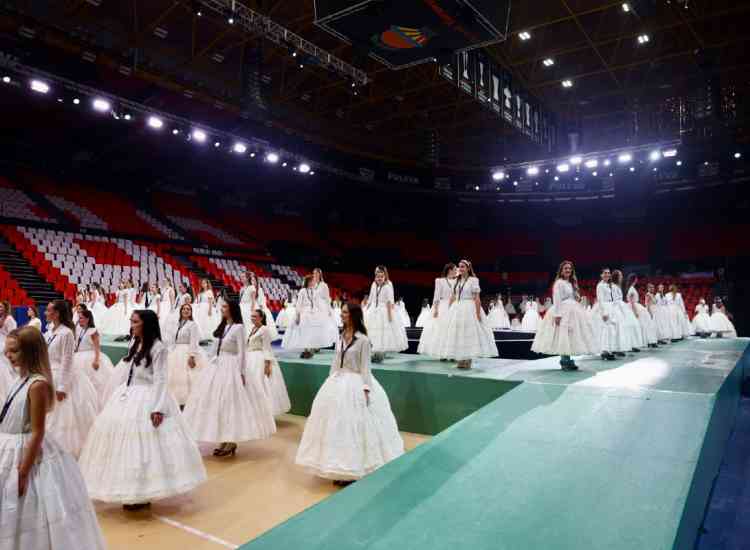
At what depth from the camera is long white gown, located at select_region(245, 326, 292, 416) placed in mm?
6242

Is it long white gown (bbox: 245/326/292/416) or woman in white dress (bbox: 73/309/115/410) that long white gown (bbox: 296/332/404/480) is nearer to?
long white gown (bbox: 245/326/292/416)

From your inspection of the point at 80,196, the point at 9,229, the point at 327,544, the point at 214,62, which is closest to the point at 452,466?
the point at 327,544

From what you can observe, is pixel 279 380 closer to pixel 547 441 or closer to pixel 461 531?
pixel 547 441

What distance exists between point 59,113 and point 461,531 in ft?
64.4

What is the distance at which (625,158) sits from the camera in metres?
17.5

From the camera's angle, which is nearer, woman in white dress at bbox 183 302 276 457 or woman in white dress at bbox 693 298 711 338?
woman in white dress at bbox 183 302 276 457

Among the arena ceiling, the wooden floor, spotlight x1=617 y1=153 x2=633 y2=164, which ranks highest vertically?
the arena ceiling

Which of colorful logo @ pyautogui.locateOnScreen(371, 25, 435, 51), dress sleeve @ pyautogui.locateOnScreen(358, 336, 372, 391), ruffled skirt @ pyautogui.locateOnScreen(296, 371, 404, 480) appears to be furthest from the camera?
dress sleeve @ pyautogui.locateOnScreen(358, 336, 372, 391)

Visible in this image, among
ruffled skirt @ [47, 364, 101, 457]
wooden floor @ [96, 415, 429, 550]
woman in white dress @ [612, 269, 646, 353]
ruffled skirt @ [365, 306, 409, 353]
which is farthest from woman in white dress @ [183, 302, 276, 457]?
woman in white dress @ [612, 269, 646, 353]

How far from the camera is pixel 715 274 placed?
2162 cm

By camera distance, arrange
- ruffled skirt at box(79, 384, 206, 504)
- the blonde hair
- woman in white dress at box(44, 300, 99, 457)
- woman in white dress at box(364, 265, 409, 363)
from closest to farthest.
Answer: the blonde hair
ruffled skirt at box(79, 384, 206, 504)
woman in white dress at box(44, 300, 99, 457)
woman in white dress at box(364, 265, 409, 363)

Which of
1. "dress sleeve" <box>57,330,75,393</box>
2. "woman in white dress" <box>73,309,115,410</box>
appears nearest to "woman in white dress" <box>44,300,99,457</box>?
"dress sleeve" <box>57,330,75,393</box>

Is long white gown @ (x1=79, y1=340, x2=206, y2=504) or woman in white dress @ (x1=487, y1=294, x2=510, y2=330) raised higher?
woman in white dress @ (x1=487, y1=294, x2=510, y2=330)

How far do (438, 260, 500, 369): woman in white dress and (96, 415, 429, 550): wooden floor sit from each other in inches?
89.6
